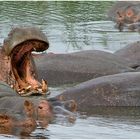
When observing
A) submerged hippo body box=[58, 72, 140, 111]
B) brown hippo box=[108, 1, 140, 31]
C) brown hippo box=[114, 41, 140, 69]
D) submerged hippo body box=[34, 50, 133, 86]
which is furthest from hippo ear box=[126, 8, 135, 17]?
submerged hippo body box=[58, 72, 140, 111]

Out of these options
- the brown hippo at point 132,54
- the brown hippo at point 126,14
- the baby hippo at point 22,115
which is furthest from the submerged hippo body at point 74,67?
the brown hippo at point 126,14

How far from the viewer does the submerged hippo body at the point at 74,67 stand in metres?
9.57

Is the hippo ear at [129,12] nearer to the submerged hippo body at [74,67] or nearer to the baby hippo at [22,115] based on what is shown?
the submerged hippo body at [74,67]

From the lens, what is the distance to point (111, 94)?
779 cm

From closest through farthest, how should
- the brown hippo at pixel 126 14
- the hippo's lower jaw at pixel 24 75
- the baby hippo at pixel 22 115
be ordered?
the baby hippo at pixel 22 115, the hippo's lower jaw at pixel 24 75, the brown hippo at pixel 126 14

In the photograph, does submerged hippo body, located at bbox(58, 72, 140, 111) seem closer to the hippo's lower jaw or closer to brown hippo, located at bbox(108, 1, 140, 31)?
the hippo's lower jaw

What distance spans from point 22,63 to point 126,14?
9.65m

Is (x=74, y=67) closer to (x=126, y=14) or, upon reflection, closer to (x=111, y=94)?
(x=111, y=94)

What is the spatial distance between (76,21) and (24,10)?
6.97ft

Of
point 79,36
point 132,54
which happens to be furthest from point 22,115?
point 79,36

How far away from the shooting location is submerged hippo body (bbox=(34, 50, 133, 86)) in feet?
31.4

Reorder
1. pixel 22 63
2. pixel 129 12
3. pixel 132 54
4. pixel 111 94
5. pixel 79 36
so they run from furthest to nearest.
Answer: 1. pixel 129 12
2. pixel 79 36
3. pixel 132 54
4. pixel 22 63
5. pixel 111 94

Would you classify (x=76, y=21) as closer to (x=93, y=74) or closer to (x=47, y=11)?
(x=47, y=11)

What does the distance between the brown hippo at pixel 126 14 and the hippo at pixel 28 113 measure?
A: 31.6 feet
